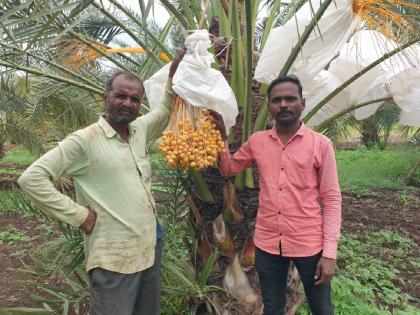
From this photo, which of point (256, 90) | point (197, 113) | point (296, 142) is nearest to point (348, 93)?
point (256, 90)

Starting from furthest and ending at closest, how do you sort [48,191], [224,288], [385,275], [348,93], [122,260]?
[385,275], [348,93], [224,288], [122,260], [48,191]

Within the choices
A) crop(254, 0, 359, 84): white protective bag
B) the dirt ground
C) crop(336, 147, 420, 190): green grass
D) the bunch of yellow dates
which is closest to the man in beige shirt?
the bunch of yellow dates

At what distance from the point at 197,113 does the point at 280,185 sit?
1.80 feet

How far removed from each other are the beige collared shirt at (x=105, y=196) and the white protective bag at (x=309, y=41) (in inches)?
39.5

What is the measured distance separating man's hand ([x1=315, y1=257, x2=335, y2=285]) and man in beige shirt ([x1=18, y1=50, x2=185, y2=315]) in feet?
2.72

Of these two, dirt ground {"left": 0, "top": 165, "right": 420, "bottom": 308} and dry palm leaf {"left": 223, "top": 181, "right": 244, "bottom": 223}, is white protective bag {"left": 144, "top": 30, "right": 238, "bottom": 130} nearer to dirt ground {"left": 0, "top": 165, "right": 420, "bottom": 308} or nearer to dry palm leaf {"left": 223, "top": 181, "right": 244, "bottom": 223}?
dry palm leaf {"left": 223, "top": 181, "right": 244, "bottom": 223}

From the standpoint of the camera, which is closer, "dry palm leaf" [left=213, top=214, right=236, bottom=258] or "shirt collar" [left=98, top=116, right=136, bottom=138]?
"shirt collar" [left=98, top=116, right=136, bottom=138]

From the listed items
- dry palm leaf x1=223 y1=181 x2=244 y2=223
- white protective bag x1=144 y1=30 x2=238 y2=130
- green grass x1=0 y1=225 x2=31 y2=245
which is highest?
white protective bag x1=144 y1=30 x2=238 y2=130

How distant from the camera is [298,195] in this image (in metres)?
2.21

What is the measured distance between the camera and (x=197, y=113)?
2.25 m

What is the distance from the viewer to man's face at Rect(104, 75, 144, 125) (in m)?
2.09

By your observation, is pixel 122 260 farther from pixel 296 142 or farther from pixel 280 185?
pixel 296 142

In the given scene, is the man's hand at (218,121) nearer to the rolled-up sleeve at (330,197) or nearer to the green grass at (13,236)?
the rolled-up sleeve at (330,197)

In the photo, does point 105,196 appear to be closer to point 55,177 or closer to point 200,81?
point 55,177
